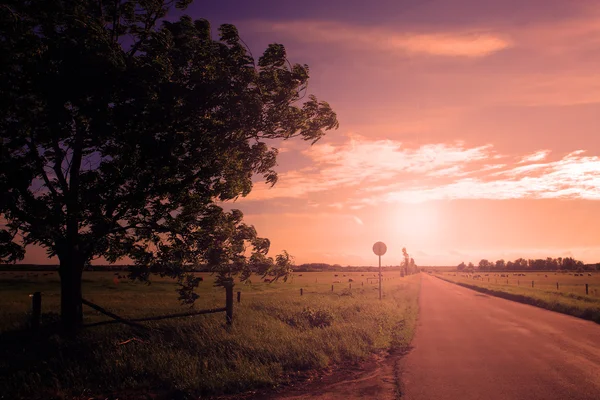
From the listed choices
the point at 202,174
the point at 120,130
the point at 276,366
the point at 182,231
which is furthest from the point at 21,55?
the point at 276,366

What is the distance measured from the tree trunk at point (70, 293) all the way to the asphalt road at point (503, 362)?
8416 millimetres

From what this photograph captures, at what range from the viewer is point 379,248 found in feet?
84.0

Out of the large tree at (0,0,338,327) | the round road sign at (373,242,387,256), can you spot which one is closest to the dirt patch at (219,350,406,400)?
the large tree at (0,0,338,327)

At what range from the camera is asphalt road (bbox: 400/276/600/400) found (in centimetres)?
657

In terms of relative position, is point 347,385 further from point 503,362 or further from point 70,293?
point 70,293

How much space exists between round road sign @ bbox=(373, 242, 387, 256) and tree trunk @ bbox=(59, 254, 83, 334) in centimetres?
1950

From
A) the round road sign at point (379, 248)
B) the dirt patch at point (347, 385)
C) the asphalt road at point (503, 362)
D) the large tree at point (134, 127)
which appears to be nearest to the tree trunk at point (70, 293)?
the large tree at point (134, 127)

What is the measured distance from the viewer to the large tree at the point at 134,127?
23.6 ft

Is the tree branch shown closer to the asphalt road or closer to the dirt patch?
the dirt patch

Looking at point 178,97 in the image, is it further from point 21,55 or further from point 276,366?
point 276,366

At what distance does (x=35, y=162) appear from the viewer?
8.27 meters

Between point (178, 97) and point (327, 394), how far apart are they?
692 cm

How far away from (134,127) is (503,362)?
34.5 ft

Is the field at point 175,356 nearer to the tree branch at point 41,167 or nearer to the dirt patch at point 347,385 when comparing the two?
the dirt patch at point 347,385
